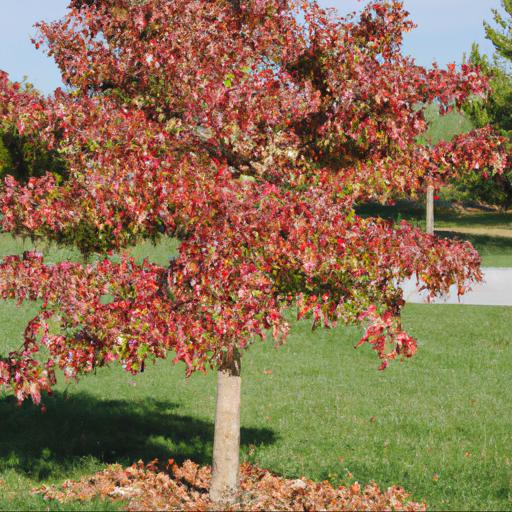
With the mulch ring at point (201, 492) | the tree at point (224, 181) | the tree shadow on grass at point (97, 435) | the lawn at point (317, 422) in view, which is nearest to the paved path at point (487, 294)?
the lawn at point (317, 422)

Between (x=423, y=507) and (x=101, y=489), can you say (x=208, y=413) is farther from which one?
(x=423, y=507)

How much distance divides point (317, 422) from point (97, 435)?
294cm

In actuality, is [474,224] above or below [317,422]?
above

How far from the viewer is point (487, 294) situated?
74.8 feet

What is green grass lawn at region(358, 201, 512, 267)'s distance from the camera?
35909 millimetres

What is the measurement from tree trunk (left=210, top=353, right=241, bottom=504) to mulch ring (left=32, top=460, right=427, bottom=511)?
14cm

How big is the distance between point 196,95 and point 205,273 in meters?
1.63

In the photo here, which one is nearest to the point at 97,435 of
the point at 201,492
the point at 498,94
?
the point at 201,492

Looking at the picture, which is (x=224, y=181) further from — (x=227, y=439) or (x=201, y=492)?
(x=201, y=492)

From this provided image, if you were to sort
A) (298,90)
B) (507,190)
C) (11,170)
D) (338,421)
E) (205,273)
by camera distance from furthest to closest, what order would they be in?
(507,190) < (11,170) < (338,421) < (298,90) < (205,273)

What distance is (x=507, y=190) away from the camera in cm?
3550

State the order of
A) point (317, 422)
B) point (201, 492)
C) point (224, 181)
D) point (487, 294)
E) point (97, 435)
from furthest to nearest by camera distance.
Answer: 1. point (487, 294)
2. point (317, 422)
3. point (97, 435)
4. point (201, 492)
5. point (224, 181)

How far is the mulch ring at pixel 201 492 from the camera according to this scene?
6.33 metres

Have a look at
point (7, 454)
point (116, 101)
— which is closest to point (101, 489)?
point (7, 454)
